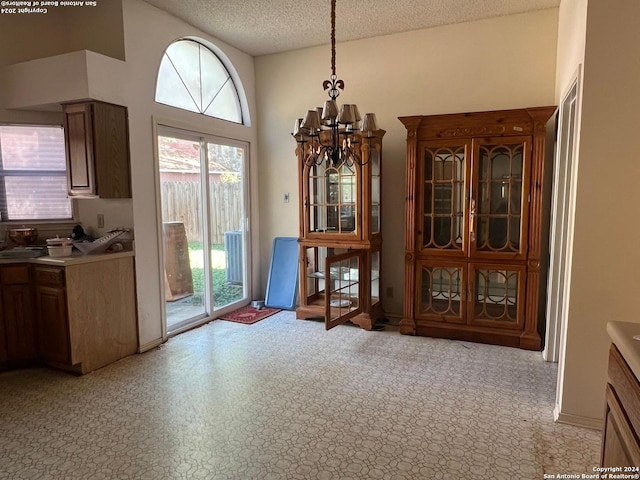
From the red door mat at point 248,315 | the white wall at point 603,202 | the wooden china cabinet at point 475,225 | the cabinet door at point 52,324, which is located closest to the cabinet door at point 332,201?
the wooden china cabinet at point 475,225

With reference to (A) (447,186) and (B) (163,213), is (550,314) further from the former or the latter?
(B) (163,213)

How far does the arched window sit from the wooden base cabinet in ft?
12.7

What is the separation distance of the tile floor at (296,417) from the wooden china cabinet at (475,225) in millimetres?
332

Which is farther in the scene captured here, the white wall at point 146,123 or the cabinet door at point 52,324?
the white wall at point 146,123

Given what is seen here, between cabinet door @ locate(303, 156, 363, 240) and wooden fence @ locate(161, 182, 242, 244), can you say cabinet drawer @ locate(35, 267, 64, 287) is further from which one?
cabinet door @ locate(303, 156, 363, 240)

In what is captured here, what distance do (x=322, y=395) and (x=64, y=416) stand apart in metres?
1.69

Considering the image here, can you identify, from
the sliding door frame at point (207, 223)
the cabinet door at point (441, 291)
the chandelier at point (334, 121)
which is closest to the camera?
the chandelier at point (334, 121)

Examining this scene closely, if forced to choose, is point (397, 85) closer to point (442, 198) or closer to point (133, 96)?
point (442, 198)

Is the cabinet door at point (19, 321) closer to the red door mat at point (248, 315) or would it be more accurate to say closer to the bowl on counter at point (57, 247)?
the bowl on counter at point (57, 247)

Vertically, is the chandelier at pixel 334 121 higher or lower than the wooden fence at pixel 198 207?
higher

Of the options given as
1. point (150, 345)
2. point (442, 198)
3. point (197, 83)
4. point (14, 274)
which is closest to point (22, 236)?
point (14, 274)

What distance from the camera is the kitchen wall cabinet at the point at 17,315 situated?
321 centimetres

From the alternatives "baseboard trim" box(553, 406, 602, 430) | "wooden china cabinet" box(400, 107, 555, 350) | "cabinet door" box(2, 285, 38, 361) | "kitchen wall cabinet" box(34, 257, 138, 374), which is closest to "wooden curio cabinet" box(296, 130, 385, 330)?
"wooden china cabinet" box(400, 107, 555, 350)

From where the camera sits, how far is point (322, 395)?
278 centimetres
